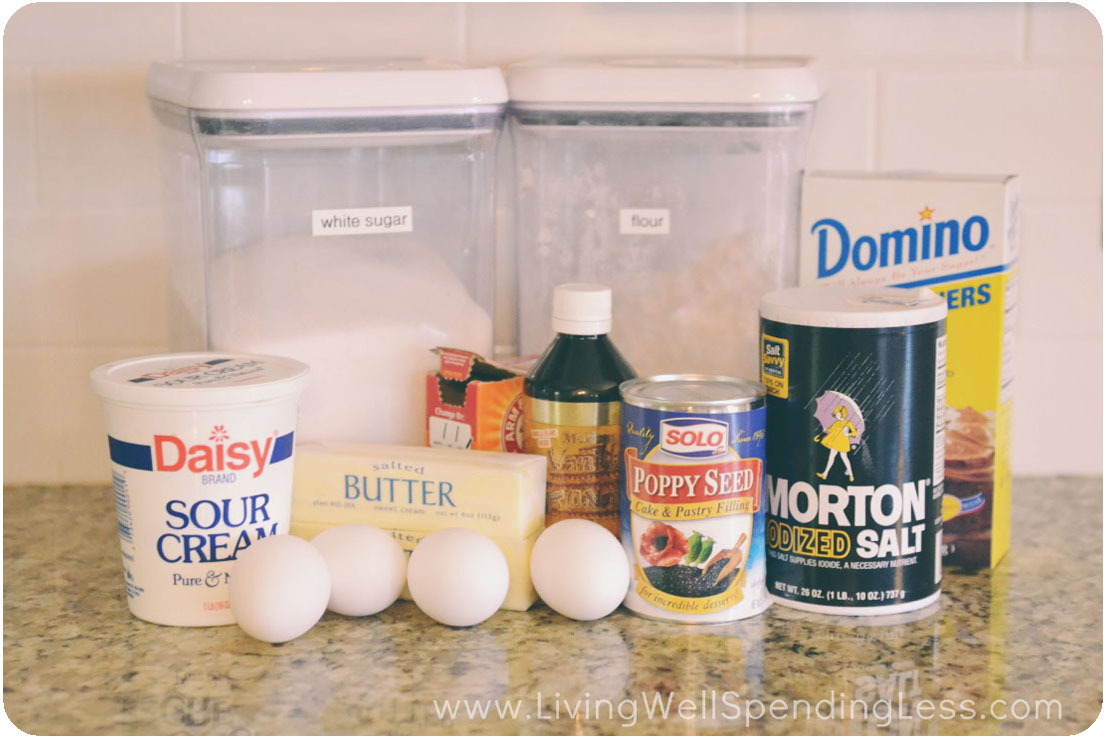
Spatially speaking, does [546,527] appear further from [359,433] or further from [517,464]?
[359,433]

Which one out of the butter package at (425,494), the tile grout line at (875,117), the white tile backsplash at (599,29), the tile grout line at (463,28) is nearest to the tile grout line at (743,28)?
the white tile backsplash at (599,29)

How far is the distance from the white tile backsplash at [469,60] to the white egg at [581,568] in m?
0.48

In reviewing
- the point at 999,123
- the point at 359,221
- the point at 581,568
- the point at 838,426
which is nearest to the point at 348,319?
the point at 359,221

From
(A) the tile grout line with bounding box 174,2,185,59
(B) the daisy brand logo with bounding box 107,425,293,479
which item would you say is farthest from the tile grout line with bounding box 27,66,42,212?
(B) the daisy brand logo with bounding box 107,425,293,479

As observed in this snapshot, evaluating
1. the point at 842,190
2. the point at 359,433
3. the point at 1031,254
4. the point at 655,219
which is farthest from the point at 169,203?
the point at 1031,254

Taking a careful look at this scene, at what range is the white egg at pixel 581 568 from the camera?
86cm

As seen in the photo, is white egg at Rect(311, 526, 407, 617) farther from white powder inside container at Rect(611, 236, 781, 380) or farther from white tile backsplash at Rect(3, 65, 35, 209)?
white tile backsplash at Rect(3, 65, 35, 209)

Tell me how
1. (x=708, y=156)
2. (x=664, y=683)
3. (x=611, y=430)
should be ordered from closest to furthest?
(x=664, y=683)
(x=611, y=430)
(x=708, y=156)

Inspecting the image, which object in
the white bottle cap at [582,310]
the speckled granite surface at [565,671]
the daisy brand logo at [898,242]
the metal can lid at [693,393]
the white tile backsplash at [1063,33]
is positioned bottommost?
the speckled granite surface at [565,671]

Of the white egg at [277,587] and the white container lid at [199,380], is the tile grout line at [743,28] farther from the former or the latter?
the white egg at [277,587]

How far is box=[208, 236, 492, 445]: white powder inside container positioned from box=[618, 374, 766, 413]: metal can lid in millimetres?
202

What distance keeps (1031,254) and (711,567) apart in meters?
0.53

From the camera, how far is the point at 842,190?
101cm

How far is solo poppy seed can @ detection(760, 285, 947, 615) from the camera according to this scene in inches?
33.6
